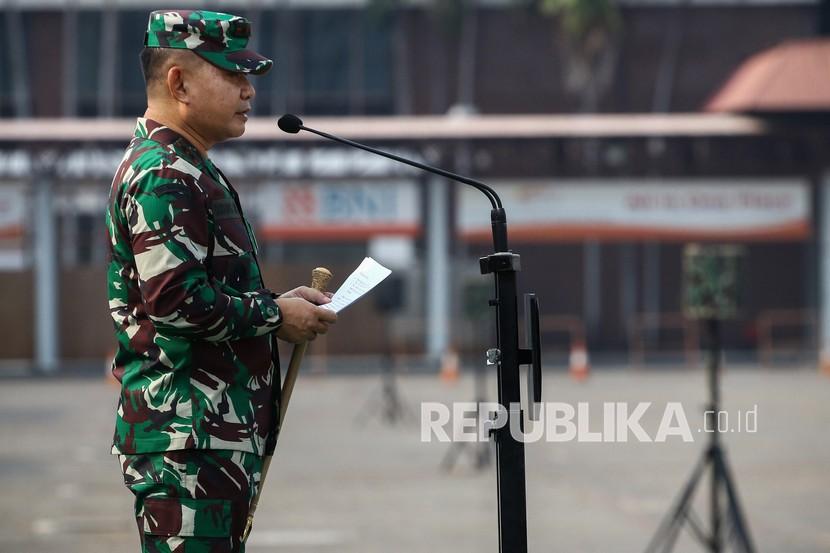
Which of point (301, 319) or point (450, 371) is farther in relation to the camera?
point (450, 371)

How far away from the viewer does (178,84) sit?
3.48 m

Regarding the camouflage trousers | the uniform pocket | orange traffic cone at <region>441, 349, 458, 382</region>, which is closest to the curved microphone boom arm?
the camouflage trousers

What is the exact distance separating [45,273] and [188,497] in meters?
29.4

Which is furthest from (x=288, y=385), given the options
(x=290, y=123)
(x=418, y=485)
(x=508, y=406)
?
(x=418, y=485)

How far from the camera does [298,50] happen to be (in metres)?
37.0

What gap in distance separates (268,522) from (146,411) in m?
9.17

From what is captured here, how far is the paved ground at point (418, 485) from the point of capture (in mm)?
11422

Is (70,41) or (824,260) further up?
(70,41)

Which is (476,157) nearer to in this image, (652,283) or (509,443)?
(652,283)

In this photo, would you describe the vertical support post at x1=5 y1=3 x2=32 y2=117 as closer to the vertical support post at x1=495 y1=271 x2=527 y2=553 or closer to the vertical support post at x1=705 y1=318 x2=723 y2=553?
the vertical support post at x1=705 y1=318 x2=723 y2=553

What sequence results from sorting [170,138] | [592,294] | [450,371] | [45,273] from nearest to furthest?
1. [170,138]
2. [450,371]
3. [45,273]
4. [592,294]

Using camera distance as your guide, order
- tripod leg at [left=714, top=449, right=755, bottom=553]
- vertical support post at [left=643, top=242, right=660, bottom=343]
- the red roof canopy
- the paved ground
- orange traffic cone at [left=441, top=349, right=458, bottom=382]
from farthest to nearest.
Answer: vertical support post at [left=643, top=242, right=660, bottom=343] → the red roof canopy → orange traffic cone at [left=441, top=349, right=458, bottom=382] → the paved ground → tripod leg at [left=714, top=449, right=755, bottom=553]

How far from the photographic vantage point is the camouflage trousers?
132 inches

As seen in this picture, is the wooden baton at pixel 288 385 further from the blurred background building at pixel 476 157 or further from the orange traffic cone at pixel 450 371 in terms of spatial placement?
the blurred background building at pixel 476 157
